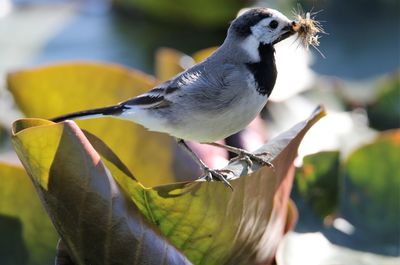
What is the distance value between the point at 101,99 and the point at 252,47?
517mm

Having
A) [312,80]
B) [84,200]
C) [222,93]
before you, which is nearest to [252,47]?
[222,93]

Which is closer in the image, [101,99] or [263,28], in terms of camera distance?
[263,28]

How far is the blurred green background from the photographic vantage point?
2.49m

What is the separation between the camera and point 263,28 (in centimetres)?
218

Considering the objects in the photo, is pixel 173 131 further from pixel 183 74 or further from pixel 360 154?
pixel 360 154

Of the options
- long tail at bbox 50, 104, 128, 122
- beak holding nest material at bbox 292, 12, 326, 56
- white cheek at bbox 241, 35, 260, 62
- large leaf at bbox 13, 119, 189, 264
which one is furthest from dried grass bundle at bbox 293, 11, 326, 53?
large leaf at bbox 13, 119, 189, 264

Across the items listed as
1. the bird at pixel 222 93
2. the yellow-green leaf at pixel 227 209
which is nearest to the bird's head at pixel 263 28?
the bird at pixel 222 93

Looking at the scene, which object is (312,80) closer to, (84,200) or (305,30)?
(305,30)

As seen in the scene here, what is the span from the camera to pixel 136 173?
2387 mm

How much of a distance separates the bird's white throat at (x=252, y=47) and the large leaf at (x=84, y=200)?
550 millimetres

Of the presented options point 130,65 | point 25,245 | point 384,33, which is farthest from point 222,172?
point 384,33

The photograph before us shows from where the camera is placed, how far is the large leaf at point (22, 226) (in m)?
2.21

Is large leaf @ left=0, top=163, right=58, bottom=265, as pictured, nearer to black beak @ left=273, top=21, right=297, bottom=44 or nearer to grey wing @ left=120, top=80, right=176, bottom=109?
grey wing @ left=120, top=80, right=176, bottom=109

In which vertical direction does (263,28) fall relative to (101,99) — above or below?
above
